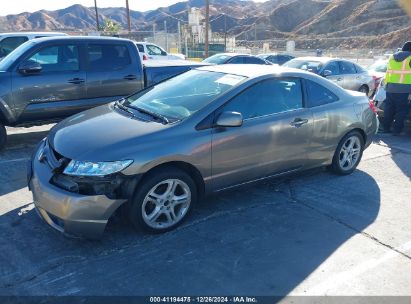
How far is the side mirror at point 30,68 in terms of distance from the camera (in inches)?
250

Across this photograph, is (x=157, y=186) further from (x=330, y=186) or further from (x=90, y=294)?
(x=330, y=186)

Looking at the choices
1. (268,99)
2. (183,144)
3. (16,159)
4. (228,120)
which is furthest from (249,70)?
(16,159)

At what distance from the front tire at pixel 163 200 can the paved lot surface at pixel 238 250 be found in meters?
0.13

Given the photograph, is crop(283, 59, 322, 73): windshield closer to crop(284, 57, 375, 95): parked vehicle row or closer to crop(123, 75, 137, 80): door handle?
crop(284, 57, 375, 95): parked vehicle row

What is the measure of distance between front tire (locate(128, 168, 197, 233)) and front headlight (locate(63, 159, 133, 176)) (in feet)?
0.94

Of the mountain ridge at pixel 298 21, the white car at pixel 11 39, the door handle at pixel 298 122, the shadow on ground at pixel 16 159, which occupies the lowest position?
the shadow on ground at pixel 16 159

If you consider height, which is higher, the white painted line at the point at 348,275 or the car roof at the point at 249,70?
the car roof at the point at 249,70

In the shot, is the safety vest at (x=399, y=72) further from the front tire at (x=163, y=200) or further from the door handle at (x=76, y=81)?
the door handle at (x=76, y=81)

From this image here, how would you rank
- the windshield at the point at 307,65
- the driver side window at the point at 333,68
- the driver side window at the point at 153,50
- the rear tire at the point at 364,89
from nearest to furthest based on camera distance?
the windshield at the point at 307,65 → the driver side window at the point at 333,68 → the rear tire at the point at 364,89 → the driver side window at the point at 153,50

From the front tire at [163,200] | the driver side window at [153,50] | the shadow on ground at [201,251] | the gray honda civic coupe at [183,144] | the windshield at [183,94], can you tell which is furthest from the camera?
the driver side window at [153,50]

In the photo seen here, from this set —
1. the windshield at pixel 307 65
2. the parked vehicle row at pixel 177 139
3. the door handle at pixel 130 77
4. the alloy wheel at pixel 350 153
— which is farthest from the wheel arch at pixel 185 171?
the windshield at pixel 307 65

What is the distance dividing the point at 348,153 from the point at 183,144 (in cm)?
283

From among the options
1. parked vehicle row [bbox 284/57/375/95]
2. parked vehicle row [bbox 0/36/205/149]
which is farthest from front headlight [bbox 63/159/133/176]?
parked vehicle row [bbox 284/57/375/95]

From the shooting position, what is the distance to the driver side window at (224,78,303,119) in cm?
429
